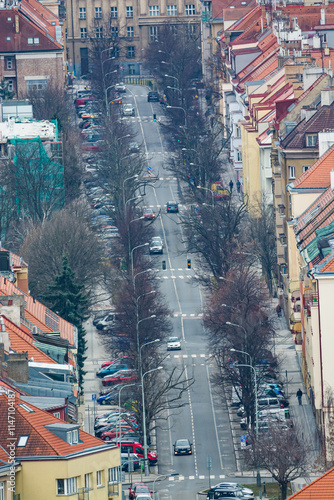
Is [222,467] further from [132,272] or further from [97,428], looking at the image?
[132,272]

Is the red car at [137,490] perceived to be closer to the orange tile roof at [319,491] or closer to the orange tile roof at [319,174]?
the orange tile roof at [319,491]

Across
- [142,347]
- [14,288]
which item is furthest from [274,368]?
[14,288]

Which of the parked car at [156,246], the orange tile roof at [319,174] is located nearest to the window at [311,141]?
the orange tile roof at [319,174]

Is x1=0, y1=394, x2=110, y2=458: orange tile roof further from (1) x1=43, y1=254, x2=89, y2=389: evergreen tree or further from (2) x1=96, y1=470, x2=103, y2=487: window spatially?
(1) x1=43, y1=254, x2=89, y2=389: evergreen tree

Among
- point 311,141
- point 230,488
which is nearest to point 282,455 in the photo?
point 230,488

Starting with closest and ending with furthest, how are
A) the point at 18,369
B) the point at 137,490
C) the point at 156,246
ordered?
the point at 18,369
the point at 137,490
the point at 156,246

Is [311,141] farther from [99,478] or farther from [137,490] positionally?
[99,478]

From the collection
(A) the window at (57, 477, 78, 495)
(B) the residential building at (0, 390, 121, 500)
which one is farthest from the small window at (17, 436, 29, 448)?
(A) the window at (57, 477, 78, 495)
